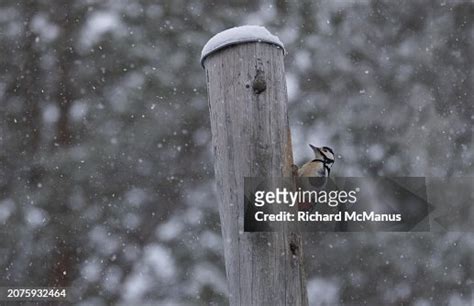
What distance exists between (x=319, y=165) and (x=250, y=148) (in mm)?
225

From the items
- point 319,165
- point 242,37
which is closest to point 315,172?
point 319,165

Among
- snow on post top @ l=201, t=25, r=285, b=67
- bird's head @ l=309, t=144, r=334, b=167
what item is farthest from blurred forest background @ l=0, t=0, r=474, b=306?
snow on post top @ l=201, t=25, r=285, b=67

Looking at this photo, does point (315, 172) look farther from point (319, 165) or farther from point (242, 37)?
point (242, 37)

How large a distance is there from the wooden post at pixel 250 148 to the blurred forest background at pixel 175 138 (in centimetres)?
374

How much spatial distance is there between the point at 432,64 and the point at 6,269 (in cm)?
402

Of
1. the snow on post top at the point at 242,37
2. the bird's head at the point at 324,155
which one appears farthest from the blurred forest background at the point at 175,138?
the snow on post top at the point at 242,37

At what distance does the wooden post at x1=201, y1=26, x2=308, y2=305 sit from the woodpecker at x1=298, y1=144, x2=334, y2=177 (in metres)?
0.05

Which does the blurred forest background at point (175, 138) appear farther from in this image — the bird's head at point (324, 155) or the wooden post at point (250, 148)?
the wooden post at point (250, 148)

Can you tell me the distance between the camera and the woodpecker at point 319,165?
1.64 m

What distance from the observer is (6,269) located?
5547 millimetres

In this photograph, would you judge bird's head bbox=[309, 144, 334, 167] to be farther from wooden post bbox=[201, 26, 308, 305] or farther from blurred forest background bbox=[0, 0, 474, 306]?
blurred forest background bbox=[0, 0, 474, 306]

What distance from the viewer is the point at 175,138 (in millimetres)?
6223

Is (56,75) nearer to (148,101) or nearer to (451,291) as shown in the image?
(148,101)

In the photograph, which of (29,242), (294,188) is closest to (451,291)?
(29,242)
